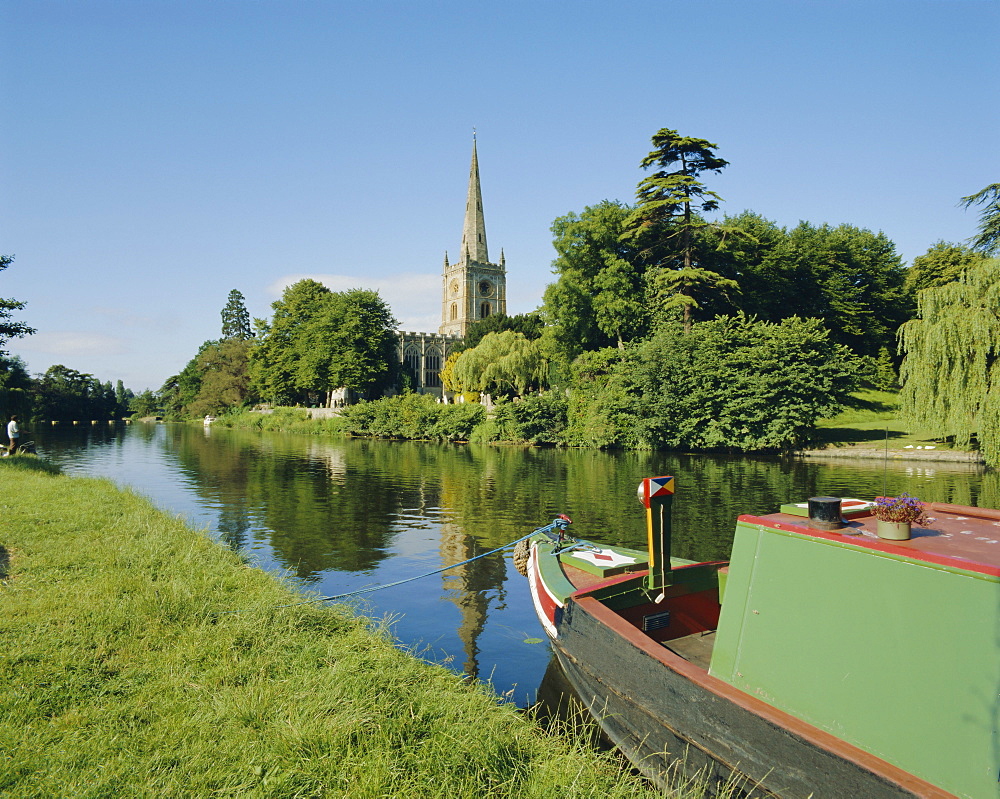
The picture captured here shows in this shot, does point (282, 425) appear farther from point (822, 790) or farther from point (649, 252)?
point (822, 790)

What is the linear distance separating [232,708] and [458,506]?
1428cm

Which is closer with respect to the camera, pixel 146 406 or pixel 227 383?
pixel 227 383

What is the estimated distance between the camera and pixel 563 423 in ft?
139

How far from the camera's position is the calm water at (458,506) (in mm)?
9453

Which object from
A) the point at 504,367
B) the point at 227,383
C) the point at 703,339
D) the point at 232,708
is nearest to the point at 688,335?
the point at 703,339

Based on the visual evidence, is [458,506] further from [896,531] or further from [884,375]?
[884,375]

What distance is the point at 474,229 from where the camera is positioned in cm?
11719

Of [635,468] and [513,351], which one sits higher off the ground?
[513,351]

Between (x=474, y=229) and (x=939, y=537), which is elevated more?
(x=474, y=229)

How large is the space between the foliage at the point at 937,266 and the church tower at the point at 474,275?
71.7 metres

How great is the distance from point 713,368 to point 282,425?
48344 millimetres

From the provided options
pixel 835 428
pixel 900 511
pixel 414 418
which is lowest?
pixel 835 428

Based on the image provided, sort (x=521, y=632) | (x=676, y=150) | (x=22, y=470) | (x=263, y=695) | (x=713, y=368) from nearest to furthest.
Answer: (x=263, y=695) < (x=521, y=632) < (x=22, y=470) < (x=713, y=368) < (x=676, y=150)

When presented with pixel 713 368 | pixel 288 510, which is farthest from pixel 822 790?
pixel 713 368
